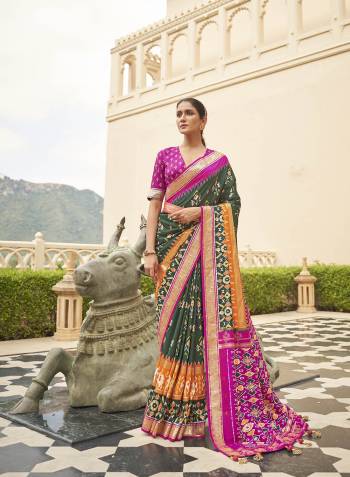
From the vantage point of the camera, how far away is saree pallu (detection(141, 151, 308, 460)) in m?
2.53

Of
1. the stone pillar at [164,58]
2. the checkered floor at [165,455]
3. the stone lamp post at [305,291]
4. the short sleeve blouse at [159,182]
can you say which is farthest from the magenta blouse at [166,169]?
the stone pillar at [164,58]

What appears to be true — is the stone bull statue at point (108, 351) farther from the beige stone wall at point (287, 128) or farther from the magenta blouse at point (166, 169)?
the beige stone wall at point (287, 128)

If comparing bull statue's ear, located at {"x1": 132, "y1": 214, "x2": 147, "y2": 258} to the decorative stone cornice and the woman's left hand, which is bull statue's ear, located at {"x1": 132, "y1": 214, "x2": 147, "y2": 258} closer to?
the woman's left hand

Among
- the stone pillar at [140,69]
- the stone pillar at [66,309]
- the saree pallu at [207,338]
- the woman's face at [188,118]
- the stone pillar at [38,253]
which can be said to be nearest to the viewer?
the saree pallu at [207,338]

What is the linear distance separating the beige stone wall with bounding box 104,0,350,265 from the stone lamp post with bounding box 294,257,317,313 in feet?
4.00

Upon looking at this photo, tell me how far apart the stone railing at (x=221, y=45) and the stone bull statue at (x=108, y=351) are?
10.4 meters

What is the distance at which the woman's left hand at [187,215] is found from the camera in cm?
266

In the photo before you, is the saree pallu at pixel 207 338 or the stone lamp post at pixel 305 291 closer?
the saree pallu at pixel 207 338

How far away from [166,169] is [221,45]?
1233 cm

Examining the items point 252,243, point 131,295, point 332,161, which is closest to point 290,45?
point 332,161

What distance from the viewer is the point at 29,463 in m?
2.28

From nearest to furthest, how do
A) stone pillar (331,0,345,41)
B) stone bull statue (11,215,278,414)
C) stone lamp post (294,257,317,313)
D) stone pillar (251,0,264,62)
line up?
stone bull statue (11,215,278,414)
stone lamp post (294,257,317,313)
stone pillar (331,0,345,41)
stone pillar (251,0,264,62)

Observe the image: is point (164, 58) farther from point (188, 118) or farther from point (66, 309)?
point (188, 118)

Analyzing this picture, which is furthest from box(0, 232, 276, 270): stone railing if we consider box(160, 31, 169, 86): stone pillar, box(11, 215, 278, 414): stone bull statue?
box(160, 31, 169, 86): stone pillar
